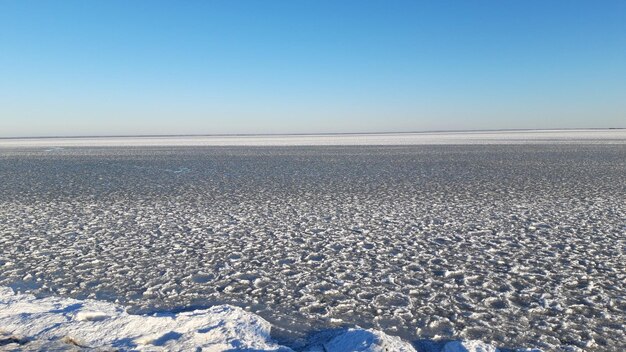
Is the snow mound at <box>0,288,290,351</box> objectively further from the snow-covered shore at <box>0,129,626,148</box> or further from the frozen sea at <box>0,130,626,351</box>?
the snow-covered shore at <box>0,129,626,148</box>

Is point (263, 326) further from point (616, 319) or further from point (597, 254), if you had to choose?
point (597, 254)

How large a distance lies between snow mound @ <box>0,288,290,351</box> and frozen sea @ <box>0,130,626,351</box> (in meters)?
0.21

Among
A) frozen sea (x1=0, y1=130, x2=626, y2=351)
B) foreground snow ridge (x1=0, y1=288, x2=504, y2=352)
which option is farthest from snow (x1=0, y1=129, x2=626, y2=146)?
foreground snow ridge (x1=0, y1=288, x2=504, y2=352)

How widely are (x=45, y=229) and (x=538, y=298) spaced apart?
263 inches

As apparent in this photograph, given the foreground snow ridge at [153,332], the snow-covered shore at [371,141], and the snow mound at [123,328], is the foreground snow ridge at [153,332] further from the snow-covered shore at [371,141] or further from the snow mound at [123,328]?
the snow-covered shore at [371,141]

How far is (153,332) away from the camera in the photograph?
3.04 metres

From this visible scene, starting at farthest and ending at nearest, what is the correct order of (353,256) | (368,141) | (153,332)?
1. (368,141)
2. (353,256)
3. (153,332)

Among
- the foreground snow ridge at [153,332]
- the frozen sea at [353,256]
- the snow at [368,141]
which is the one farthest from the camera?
the snow at [368,141]

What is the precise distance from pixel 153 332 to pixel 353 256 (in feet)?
8.41

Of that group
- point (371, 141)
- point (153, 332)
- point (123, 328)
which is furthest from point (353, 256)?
point (371, 141)

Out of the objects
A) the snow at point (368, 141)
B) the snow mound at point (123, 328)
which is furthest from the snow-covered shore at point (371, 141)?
the snow mound at point (123, 328)

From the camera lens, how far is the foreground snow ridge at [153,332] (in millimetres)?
2842

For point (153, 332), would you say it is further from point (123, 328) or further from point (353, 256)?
point (353, 256)

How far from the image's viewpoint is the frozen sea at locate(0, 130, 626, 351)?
338 cm
